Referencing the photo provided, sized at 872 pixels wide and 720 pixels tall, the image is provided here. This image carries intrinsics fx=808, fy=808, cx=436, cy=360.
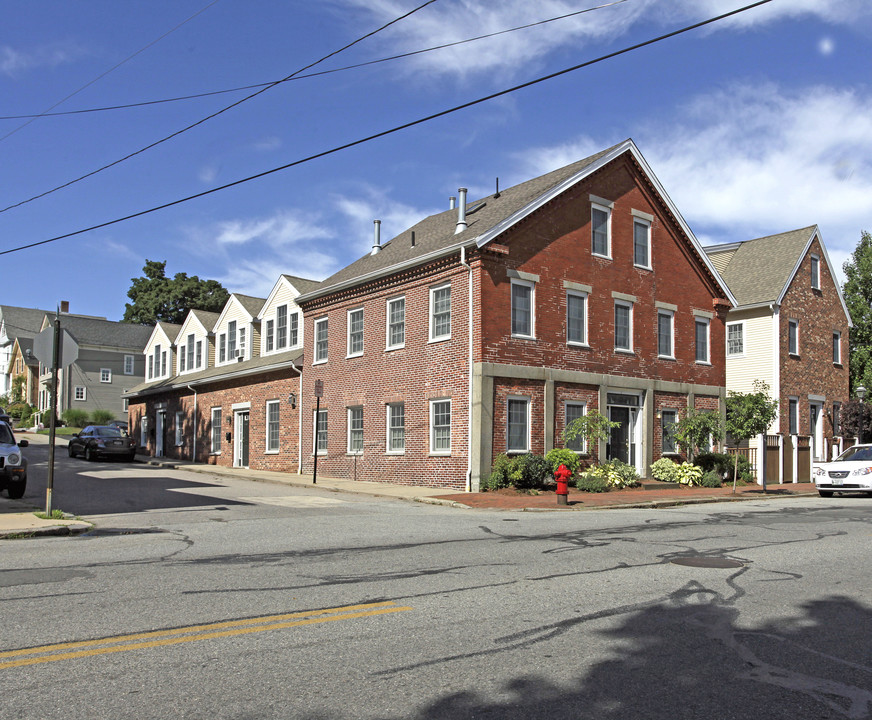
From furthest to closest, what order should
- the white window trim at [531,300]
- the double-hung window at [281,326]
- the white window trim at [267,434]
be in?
1. the double-hung window at [281,326]
2. the white window trim at [267,434]
3. the white window trim at [531,300]

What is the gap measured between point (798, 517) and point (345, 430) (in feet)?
50.0

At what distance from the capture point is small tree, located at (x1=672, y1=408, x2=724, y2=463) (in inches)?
1029

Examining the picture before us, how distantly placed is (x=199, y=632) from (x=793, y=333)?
33.7 meters

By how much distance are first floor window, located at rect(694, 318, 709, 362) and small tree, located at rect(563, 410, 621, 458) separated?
6.93m

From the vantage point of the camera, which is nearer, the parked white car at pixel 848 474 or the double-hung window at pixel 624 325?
the parked white car at pixel 848 474

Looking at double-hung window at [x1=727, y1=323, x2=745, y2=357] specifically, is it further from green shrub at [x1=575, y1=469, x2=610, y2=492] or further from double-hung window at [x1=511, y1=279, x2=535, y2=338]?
double-hung window at [x1=511, y1=279, x2=535, y2=338]

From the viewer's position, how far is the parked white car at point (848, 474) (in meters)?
23.4

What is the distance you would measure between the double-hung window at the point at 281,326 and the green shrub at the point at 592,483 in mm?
14193

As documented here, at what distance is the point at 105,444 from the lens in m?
34.3

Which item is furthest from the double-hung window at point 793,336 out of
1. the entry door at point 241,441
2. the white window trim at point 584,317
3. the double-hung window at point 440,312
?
the entry door at point 241,441

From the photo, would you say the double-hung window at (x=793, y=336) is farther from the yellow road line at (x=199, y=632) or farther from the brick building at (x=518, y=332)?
the yellow road line at (x=199, y=632)

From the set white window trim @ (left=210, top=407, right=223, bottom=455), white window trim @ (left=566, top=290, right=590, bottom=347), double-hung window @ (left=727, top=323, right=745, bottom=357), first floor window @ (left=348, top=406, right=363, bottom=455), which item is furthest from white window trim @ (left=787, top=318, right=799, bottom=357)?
white window trim @ (left=210, top=407, right=223, bottom=455)

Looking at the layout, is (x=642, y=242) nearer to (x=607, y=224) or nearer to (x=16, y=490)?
(x=607, y=224)

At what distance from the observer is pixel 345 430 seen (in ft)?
89.2
